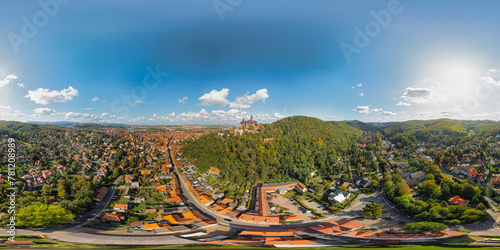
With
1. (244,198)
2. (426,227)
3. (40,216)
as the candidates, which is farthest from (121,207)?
(426,227)

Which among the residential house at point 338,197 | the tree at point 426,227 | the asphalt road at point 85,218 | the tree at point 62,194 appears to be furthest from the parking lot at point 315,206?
the tree at point 62,194

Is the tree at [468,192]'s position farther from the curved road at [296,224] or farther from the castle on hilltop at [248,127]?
the castle on hilltop at [248,127]

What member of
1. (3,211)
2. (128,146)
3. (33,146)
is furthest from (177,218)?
(128,146)

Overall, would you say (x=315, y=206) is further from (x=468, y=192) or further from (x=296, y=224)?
(x=468, y=192)

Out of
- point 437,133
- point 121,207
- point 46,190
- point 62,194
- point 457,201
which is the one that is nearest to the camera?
point 457,201

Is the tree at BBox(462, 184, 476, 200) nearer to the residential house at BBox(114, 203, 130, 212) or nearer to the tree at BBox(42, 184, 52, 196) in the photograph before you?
the residential house at BBox(114, 203, 130, 212)

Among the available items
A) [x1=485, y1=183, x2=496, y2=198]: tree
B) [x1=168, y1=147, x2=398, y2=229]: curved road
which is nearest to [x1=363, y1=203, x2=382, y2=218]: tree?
[x1=168, y1=147, x2=398, y2=229]: curved road

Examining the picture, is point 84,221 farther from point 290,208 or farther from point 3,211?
point 290,208
